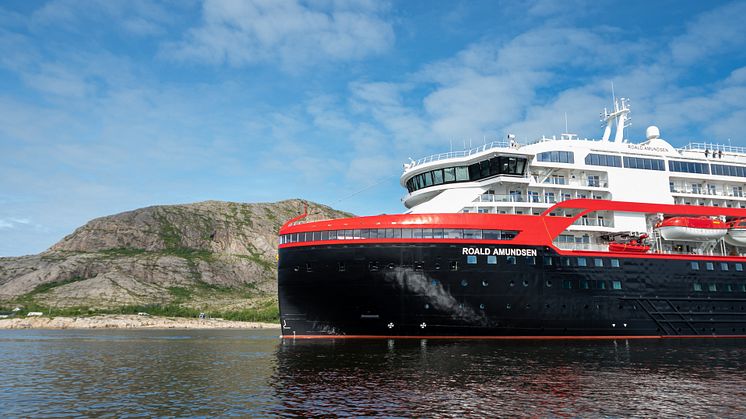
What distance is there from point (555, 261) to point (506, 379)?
51.8 ft

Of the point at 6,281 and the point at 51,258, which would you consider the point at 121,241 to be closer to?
the point at 51,258

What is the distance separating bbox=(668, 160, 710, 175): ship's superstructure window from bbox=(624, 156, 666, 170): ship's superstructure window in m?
1.18

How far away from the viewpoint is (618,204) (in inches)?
1581

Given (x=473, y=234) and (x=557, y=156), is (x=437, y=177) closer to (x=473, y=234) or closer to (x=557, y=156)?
(x=473, y=234)

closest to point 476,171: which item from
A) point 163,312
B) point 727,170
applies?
point 727,170

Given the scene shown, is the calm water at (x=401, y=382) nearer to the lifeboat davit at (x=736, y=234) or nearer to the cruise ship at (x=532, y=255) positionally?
the cruise ship at (x=532, y=255)

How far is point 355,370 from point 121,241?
556 ft

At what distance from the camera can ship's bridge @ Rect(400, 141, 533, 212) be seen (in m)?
39.3

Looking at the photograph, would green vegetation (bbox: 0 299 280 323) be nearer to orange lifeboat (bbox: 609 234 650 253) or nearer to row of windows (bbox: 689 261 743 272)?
orange lifeboat (bbox: 609 234 650 253)

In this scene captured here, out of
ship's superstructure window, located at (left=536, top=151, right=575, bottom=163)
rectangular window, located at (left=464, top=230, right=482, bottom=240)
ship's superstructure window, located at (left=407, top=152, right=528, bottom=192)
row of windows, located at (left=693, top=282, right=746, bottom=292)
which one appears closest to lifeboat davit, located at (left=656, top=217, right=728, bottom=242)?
row of windows, located at (left=693, top=282, right=746, bottom=292)

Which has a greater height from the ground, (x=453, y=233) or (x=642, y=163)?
(x=642, y=163)

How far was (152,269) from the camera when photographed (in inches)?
5984

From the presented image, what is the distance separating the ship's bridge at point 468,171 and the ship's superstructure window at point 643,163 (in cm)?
949

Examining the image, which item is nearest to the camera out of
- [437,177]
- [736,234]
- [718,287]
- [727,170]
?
[718,287]
